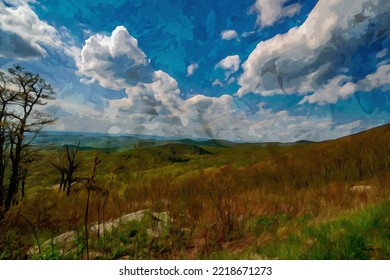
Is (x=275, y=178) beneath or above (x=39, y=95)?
beneath

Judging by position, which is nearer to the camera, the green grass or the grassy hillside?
the green grass

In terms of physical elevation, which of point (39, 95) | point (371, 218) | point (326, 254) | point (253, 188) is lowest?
point (326, 254)

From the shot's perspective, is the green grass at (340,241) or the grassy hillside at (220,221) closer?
the green grass at (340,241)

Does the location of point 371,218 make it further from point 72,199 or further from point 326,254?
point 72,199

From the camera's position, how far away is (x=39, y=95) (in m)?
10.3

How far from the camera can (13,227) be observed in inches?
235

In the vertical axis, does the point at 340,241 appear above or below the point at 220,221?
below

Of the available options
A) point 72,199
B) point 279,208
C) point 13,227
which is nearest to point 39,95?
point 72,199

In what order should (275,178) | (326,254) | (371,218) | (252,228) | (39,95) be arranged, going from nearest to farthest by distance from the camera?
(326,254) < (371,218) < (252,228) < (275,178) < (39,95)

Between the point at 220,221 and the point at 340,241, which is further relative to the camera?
the point at 220,221

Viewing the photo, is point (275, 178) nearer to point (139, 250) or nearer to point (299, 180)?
point (299, 180)
